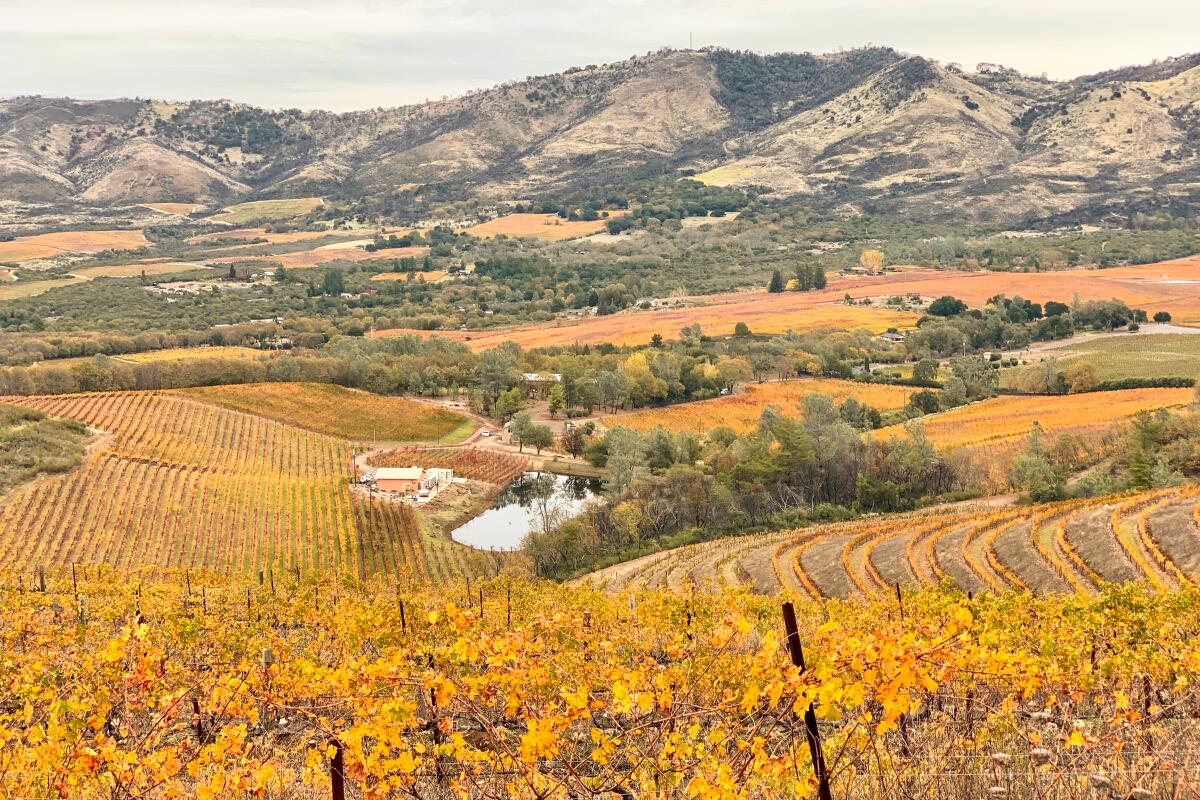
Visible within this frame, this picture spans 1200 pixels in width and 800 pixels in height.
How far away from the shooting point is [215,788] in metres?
7.12

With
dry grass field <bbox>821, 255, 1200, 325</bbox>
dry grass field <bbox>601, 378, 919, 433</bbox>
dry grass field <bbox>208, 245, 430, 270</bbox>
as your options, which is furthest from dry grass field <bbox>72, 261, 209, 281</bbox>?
dry grass field <bbox>601, 378, 919, 433</bbox>

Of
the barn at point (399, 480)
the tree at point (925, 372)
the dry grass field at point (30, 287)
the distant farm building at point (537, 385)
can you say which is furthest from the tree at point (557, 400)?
the dry grass field at point (30, 287)

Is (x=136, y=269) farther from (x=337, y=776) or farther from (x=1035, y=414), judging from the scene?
(x=337, y=776)

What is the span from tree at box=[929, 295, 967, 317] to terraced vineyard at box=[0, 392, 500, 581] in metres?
76.0

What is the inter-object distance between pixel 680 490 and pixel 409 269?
5421 inches

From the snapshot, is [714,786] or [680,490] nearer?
[714,786]

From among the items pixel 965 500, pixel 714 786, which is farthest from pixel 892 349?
pixel 714 786

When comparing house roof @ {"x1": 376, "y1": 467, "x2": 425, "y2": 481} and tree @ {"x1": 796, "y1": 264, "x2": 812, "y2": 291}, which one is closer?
house roof @ {"x1": 376, "y1": 467, "x2": 425, "y2": 481}

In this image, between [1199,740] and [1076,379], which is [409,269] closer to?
[1076,379]

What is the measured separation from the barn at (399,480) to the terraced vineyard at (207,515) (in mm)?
2154

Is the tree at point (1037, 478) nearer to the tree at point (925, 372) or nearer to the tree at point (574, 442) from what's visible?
the tree at point (574, 442)

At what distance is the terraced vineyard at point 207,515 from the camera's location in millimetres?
46750

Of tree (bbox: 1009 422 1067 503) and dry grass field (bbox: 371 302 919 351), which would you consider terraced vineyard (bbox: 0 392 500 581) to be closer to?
tree (bbox: 1009 422 1067 503)

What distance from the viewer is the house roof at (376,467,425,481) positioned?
198 feet
